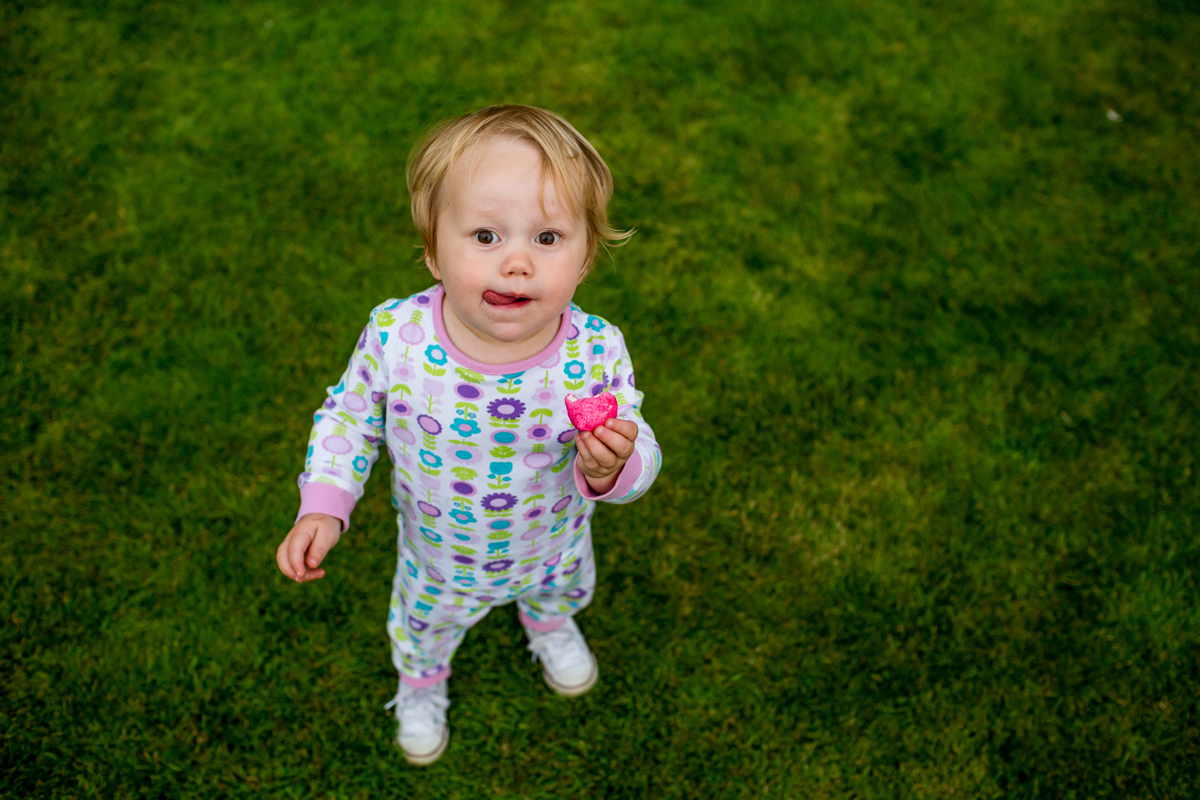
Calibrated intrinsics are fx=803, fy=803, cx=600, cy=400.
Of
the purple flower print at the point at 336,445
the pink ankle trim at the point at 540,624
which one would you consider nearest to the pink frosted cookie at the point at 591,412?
the purple flower print at the point at 336,445

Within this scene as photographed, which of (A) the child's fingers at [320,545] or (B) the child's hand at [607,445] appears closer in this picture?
(B) the child's hand at [607,445]

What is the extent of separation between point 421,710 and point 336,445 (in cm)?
102

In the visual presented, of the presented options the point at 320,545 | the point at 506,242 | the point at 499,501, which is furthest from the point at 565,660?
the point at 506,242

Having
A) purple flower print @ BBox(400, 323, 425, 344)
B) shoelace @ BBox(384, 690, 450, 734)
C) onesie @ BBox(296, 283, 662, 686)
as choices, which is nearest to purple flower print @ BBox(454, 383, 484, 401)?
onesie @ BBox(296, 283, 662, 686)

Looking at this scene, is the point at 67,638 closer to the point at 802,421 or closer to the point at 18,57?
the point at 802,421

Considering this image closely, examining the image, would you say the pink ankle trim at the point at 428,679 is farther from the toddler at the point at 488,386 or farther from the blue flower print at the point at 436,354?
the blue flower print at the point at 436,354

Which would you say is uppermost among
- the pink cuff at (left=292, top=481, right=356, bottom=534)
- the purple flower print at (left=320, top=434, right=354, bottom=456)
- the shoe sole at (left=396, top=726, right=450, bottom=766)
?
the purple flower print at (left=320, top=434, right=354, bottom=456)

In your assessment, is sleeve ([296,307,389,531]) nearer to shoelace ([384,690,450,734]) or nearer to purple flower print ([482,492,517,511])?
purple flower print ([482,492,517,511])

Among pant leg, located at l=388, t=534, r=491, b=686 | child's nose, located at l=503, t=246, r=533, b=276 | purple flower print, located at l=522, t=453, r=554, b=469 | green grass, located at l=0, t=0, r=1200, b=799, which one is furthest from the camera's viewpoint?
green grass, located at l=0, t=0, r=1200, b=799

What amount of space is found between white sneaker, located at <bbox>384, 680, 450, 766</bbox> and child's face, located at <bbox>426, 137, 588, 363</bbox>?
52.6 inches

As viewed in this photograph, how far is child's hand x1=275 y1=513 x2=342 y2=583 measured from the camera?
5.29 feet

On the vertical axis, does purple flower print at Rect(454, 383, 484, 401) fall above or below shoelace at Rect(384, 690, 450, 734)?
above

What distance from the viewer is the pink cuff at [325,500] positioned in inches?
65.5

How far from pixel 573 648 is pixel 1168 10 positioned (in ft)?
17.2
